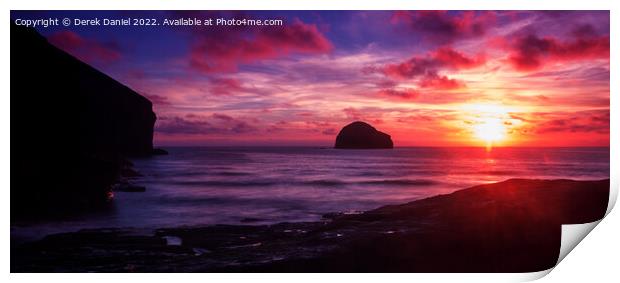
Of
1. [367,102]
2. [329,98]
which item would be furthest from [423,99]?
[329,98]

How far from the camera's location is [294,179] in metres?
6.64

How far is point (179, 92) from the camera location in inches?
192

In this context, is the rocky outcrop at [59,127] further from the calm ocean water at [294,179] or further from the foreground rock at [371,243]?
the foreground rock at [371,243]

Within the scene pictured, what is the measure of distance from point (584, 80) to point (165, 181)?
161 inches

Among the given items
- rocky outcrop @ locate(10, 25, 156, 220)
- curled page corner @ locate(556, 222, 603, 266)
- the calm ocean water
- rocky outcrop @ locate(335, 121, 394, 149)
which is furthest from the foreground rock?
rocky outcrop @ locate(335, 121, 394, 149)

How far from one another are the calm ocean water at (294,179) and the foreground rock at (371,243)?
0.19 meters

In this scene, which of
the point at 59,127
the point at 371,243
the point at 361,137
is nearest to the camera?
the point at 371,243

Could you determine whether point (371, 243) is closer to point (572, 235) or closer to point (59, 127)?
point (572, 235)

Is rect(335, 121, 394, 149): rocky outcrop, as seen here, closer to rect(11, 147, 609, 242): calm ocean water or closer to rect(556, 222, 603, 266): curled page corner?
rect(11, 147, 609, 242): calm ocean water

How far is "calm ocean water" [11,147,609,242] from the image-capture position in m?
4.79

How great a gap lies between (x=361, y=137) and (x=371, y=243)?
59.0 inches

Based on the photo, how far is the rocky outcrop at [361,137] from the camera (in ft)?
17.3

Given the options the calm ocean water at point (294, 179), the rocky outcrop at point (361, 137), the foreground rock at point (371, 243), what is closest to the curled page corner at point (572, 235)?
the foreground rock at point (371, 243)

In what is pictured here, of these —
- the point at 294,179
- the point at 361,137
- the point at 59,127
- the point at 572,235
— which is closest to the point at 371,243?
the point at 361,137
